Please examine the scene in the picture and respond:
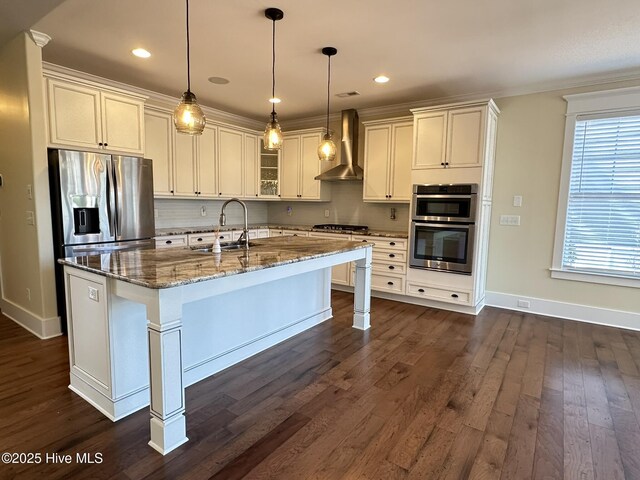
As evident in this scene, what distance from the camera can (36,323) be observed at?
10.6 feet

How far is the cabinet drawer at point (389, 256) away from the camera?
447 cm

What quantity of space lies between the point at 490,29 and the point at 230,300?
9.58ft

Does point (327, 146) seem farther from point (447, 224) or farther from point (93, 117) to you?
point (93, 117)

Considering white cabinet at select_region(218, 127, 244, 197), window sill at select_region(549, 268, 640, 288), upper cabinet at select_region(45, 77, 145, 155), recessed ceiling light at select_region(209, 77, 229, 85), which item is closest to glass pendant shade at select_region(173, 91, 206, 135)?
upper cabinet at select_region(45, 77, 145, 155)

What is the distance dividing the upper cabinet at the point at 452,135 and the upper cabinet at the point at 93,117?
320cm

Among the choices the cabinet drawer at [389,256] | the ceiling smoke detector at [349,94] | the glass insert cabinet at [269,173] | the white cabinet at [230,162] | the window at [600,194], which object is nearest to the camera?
the window at [600,194]

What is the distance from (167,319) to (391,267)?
3.32 m

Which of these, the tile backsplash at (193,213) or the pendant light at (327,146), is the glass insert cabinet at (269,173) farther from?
the pendant light at (327,146)

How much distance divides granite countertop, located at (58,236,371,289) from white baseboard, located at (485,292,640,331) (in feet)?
8.18

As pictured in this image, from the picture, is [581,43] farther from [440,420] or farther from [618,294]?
[440,420]

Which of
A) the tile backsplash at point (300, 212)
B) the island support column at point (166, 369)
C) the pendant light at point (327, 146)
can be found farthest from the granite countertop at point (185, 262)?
the tile backsplash at point (300, 212)

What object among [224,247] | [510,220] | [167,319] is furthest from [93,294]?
[510,220]

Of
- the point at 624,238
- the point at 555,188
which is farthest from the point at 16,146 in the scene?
the point at 624,238

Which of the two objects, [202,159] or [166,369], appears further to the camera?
[202,159]
